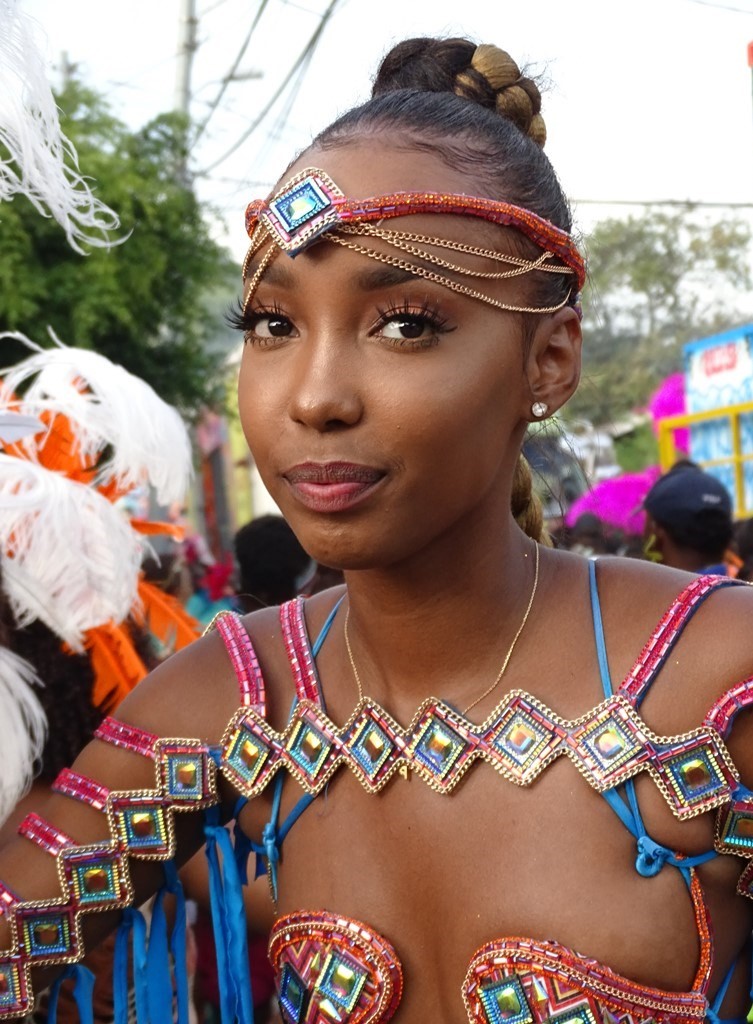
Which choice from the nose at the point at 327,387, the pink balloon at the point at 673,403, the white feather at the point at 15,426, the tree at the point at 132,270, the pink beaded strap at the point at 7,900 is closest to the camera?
the nose at the point at 327,387

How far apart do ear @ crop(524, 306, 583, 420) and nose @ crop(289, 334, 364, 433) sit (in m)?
0.26

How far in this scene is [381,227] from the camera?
4.94ft

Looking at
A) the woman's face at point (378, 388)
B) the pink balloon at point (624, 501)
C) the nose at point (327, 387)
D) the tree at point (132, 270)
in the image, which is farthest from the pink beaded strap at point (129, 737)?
the tree at point (132, 270)

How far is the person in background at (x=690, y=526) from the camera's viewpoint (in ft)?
17.0

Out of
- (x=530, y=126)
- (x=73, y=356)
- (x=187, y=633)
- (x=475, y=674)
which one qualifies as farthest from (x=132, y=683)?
(x=530, y=126)

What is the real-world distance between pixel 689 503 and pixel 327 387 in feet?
13.0

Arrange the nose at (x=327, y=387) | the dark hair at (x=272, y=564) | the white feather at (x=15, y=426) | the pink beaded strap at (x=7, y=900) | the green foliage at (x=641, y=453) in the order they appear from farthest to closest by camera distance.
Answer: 1. the green foliage at (x=641, y=453)
2. the dark hair at (x=272, y=564)
3. the white feather at (x=15, y=426)
4. the pink beaded strap at (x=7, y=900)
5. the nose at (x=327, y=387)

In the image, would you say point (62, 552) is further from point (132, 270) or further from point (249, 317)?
point (132, 270)

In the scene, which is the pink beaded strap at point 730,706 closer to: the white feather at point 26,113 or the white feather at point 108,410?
the white feather at point 26,113

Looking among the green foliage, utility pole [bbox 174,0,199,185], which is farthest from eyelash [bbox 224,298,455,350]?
the green foliage

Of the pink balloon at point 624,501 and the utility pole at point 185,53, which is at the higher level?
the utility pole at point 185,53

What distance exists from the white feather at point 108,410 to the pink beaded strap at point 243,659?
3.61 feet

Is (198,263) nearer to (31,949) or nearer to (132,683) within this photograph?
(132,683)

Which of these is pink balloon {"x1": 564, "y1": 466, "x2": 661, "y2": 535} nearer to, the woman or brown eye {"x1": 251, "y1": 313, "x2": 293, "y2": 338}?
the woman
